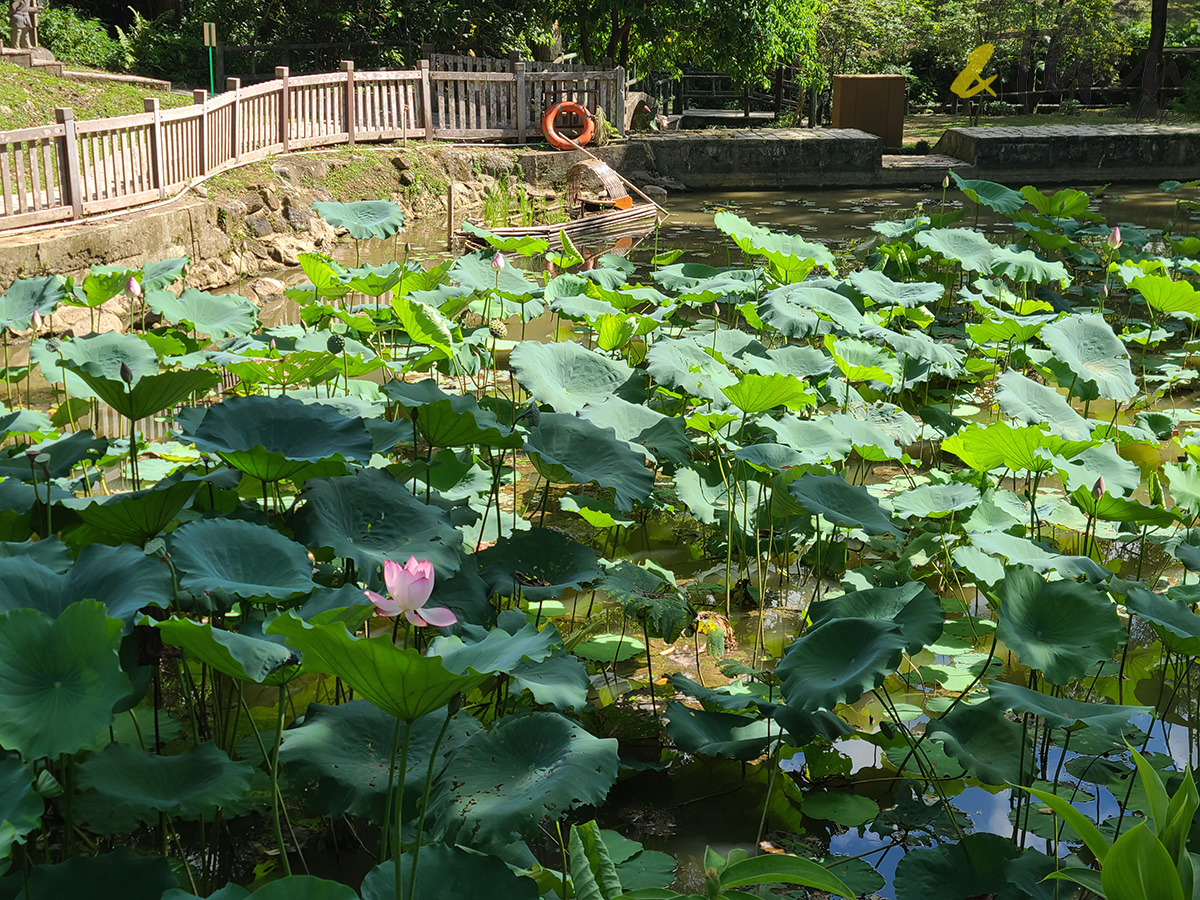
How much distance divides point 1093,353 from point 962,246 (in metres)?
1.88

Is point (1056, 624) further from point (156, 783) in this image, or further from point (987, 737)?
point (156, 783)

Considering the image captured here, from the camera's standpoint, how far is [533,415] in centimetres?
279

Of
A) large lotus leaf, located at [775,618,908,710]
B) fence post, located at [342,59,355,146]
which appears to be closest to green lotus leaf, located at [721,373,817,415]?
large lotus leaf, located at [775,618,908,710]

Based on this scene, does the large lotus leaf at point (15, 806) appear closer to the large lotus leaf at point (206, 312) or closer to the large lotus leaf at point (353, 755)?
the large lotus leaf at point (353, 755)

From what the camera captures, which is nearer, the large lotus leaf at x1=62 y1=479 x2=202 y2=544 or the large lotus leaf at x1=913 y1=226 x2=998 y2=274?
the large lotus leaf at x1=62 y1=479 x2=202 y2=544

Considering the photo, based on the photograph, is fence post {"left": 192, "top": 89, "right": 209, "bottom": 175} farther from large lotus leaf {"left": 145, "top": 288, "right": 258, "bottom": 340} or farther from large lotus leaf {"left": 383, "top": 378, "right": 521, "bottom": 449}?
large lotus leaf {"left": 383, "top": 378, "right": 521, "bottom": 449}

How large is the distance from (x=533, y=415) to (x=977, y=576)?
46.7 inches

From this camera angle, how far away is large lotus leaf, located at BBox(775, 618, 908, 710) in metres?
1.83

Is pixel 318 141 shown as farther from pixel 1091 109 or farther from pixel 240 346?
pixel 1091 109

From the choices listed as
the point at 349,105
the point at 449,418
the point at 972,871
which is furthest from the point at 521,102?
the point at 972,871

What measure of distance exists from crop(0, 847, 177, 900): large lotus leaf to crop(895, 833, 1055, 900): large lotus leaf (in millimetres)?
1230

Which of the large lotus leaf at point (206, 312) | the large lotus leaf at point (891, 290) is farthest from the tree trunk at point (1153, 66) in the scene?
the large lotus leaf at point (206, 312)

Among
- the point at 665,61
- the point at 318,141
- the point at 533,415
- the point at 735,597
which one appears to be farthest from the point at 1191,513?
the point at 665,61

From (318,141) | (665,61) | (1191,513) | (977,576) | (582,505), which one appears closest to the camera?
(977,576)
